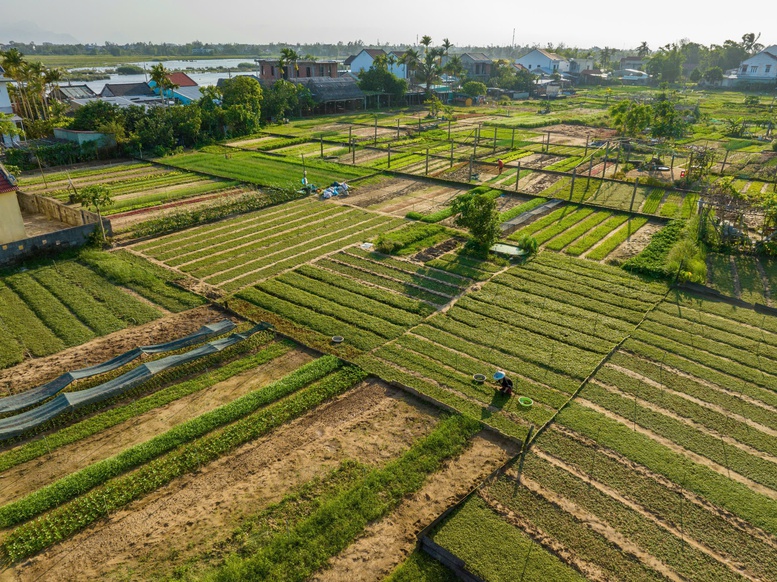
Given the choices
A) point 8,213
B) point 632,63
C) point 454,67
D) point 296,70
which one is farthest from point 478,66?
point 8,213

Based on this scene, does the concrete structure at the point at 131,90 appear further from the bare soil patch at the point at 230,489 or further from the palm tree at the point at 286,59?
the bare soil patch at the point at 230,489

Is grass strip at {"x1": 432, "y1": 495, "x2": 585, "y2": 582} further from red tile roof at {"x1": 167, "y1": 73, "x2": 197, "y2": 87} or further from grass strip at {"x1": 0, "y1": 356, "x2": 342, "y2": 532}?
red tile roof at {"x1": 167, "y1": 73, "x2": 197, "y2": 87}

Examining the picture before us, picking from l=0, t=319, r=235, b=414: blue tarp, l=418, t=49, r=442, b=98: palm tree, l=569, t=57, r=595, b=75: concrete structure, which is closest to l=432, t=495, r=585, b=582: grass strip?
l=0, t=319, r=235, b=414: blue tarp

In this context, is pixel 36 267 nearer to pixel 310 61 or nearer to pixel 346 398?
pixel 346 398

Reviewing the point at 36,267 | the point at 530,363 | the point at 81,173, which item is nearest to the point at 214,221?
the point at 36,267

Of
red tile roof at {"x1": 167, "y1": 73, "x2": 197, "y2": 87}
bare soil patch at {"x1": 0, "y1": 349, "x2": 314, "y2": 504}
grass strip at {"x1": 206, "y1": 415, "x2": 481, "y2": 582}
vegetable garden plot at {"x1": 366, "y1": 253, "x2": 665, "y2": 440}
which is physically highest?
red tile roof at {"x1": 167, "y1": 73, "x2": 197, "y2": 87}

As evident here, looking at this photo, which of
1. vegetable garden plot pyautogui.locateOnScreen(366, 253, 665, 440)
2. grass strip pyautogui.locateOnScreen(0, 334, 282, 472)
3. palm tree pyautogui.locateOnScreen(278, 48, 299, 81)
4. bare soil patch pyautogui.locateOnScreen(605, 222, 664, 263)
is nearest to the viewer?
grass strip pyautogui.locateOnScreen(0, 334, 282, 472)
